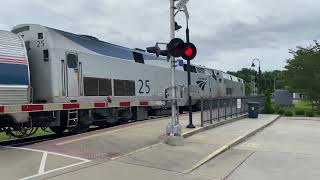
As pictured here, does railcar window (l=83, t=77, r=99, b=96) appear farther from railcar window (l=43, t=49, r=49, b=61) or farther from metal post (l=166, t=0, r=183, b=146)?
metal post (l=166, t=0, r=183, b=146)

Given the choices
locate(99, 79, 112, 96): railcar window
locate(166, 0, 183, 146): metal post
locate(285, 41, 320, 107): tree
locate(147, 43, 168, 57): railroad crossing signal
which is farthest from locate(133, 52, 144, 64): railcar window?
locate(285, 41, 320, 107): tree

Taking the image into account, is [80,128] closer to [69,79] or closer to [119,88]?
[69,79]

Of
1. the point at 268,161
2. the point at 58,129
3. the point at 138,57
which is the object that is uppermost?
the point at 138,57

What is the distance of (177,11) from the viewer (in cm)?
1485

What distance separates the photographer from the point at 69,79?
1614cm

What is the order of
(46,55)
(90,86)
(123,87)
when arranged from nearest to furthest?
(46,55) → (90,86) → (123,87)

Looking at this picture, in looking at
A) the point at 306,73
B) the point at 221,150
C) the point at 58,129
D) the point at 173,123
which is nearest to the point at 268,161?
the point at 221,150

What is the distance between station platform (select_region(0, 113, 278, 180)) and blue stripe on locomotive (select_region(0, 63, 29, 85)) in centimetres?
198

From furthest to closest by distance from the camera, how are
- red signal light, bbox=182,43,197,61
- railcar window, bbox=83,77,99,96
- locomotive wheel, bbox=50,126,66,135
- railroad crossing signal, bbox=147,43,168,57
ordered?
railcar window, bbox=83,77,99,96, locomotive wheel, bbox=50,126,66,135, railroad crossing signal, bbox=147,43,168,57, red signal light, bbox=182,43,197,61

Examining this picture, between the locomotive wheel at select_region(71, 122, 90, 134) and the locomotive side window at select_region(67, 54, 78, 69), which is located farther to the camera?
the locomotive wheel at select_region(71, 122, 90, 134)

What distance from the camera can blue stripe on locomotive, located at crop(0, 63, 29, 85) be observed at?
13273 mm

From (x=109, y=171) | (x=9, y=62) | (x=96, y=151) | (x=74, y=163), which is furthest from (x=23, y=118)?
(x=109, y=171)

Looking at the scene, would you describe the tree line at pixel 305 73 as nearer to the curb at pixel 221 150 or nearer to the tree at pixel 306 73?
the tree at pixel 306 73

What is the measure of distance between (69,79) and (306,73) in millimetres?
37040
